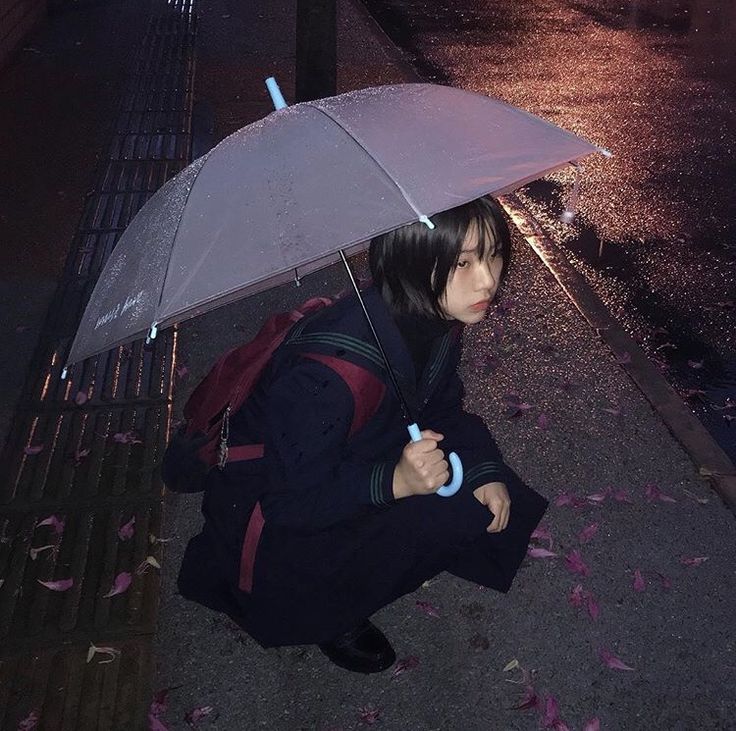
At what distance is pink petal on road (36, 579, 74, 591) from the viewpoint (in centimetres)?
355

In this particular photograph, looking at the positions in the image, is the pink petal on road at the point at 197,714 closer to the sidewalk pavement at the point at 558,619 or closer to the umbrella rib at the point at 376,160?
the sidewalk pavement at the point at 558,619

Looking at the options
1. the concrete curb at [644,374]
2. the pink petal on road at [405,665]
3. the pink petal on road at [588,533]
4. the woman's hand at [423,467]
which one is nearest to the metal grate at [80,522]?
the pink petal on road at [405,665]

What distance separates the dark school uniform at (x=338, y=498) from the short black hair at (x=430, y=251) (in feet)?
0.25

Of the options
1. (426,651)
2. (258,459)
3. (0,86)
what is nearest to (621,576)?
(426,651)

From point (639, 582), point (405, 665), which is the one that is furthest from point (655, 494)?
point (405, 665)

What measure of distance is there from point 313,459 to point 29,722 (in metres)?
1.38

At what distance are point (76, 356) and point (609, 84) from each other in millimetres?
9046

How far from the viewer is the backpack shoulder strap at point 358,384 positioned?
2527 millimetres

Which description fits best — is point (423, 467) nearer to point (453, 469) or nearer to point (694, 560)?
point (453, 469)

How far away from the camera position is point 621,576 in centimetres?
360

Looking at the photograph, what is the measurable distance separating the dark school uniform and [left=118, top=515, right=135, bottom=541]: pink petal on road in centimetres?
85

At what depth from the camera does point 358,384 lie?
2539 millimetres

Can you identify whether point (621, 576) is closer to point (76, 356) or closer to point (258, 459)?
point (258, 459)

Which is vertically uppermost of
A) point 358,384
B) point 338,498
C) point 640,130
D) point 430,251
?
point 430,251
